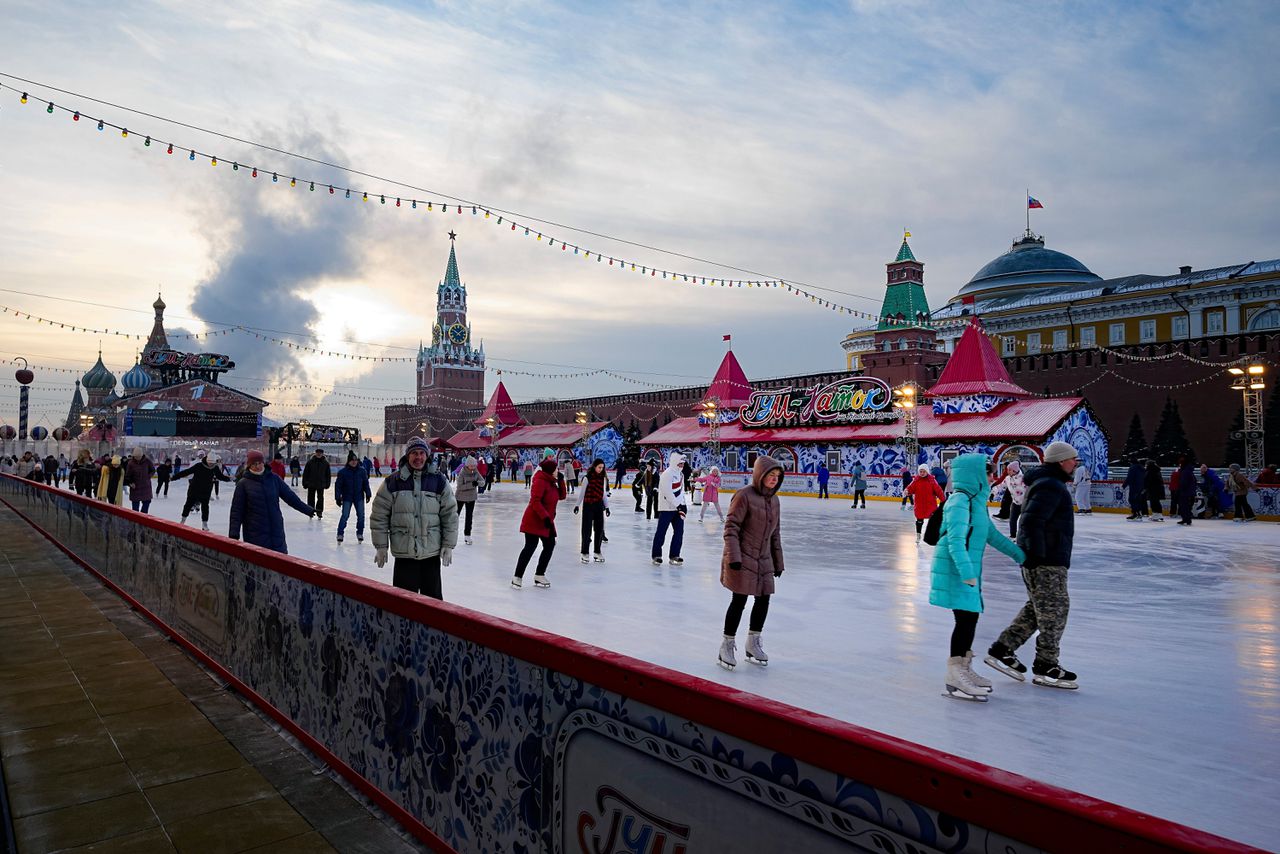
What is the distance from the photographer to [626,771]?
1.92 m

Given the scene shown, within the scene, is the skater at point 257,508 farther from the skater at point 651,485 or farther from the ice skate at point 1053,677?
the skater at point 651,485

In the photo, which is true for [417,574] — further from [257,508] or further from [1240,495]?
[1240,495]

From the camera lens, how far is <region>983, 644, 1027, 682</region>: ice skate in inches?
205

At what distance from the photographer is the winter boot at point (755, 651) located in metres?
5.39

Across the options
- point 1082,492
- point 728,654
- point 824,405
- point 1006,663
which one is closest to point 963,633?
point 1006,663

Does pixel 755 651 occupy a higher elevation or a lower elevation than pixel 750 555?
lower

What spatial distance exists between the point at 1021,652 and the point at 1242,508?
16.1m

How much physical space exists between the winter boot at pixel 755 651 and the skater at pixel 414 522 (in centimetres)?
216

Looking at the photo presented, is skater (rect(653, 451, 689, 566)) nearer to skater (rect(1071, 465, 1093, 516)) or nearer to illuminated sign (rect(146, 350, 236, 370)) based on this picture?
skater (rect(1071, 465, 1093, 516))

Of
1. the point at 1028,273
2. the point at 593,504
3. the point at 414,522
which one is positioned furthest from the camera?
the point at 1028,273

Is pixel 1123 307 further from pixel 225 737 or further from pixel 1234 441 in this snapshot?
pixel 225 737

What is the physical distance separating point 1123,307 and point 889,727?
4898 cm

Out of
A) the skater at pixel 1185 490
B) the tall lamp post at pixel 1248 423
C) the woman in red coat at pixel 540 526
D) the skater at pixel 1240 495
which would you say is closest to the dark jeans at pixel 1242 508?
the skater at pixel 1240 495

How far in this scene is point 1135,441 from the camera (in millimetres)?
29422
